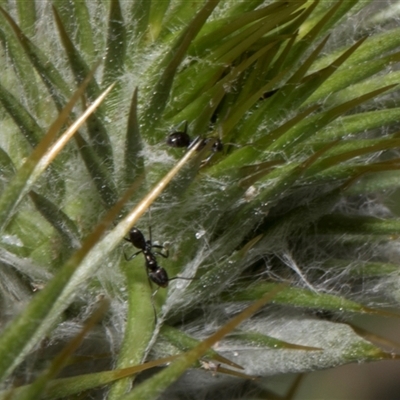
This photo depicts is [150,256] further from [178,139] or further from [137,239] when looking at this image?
[178,139]

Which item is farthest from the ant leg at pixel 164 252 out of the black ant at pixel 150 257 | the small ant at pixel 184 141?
the small ant at pixel 184 141

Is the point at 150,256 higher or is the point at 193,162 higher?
the point at 193,162

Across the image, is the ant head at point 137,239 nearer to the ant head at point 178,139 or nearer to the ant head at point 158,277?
the ant head at point 158,277

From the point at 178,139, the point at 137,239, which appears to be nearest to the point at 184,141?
the point at 178,139

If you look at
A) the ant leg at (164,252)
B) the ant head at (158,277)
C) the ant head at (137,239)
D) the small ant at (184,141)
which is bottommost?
the ant head at (158,277)

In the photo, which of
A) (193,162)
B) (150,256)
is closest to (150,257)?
(150,256)

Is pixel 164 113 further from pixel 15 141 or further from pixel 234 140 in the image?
pixel 15 141

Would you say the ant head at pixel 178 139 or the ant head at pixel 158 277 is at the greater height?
the ant head at pixel 178 139

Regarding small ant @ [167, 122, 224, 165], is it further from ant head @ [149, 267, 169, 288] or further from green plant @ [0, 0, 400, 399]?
ant head @ [149, 267, 169, 288]

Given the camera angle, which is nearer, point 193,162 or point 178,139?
point 193,162
